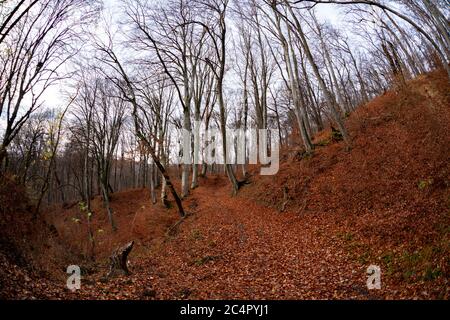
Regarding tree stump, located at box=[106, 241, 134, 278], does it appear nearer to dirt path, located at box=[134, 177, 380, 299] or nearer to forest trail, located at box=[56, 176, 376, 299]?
forest trail, located at box=[56, 176, 376, 299]

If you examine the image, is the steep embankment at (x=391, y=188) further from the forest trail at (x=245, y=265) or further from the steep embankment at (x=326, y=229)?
the forest trail at (x=245, y=265)

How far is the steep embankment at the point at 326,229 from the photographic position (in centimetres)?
566

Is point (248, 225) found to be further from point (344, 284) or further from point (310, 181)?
point (344, 284)

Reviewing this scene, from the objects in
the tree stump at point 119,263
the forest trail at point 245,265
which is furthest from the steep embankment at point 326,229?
the tree stump at point 119,263

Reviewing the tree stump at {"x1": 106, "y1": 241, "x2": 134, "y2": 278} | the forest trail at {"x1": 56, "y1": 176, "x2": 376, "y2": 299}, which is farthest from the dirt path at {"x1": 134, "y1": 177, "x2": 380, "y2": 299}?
the tree stump at {"x1": 106, "y1": 241, "x2": 134, "y2": 278}

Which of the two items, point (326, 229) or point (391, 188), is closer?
point (326, 229)

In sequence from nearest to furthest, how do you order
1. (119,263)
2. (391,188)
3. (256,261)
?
(119,263), (256,261), (391,188)

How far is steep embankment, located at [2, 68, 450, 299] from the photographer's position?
5.66 meters

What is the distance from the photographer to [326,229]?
359 inches

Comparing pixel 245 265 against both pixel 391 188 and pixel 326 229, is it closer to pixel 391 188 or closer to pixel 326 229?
pixel 326 229

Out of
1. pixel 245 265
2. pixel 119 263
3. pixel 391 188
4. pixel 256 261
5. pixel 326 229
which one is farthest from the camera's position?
pixel 391 188

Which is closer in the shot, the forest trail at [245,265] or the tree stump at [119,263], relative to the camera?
the forest trail at [245,265]

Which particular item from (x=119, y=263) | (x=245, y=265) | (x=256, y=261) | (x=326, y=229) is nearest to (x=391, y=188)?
(x=326, y=229)
